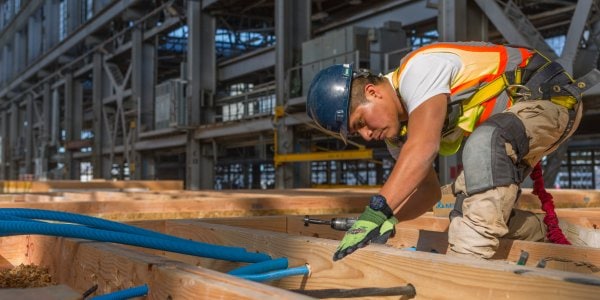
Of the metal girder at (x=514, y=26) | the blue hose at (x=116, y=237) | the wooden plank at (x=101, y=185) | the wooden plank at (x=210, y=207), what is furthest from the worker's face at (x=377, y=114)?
the wooden plank at (x=101, y=185)

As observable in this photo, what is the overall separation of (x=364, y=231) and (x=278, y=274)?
319mm

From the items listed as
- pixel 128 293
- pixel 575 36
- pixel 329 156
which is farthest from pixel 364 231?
pixel 329 156

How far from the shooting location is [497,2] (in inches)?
321

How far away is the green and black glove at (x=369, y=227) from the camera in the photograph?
1.84 metres

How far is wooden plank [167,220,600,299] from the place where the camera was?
1439 millimetres

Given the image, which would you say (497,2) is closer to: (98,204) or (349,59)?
(349,59)

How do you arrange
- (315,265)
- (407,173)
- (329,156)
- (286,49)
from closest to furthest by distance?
(407,173), (315,265), (329,156), (286,49)

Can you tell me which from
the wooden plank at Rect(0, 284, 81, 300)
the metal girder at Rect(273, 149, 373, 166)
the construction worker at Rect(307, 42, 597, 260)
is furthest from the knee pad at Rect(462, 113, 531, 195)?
the metal girder at Rect(273, 149, 373, 166)

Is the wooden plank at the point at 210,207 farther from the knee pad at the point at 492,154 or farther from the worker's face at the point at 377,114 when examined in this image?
the knee pad at the point at 492,154

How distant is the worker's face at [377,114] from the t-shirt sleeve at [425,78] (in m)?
0.10

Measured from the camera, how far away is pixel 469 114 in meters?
2.55

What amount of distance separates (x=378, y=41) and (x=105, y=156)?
12.1 meters

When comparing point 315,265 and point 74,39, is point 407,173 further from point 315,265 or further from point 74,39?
point 74,39

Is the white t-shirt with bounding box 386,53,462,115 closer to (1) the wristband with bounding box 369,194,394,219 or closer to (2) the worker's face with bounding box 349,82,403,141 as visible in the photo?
(2) the worker's face with bounding box 349,82,403,141
